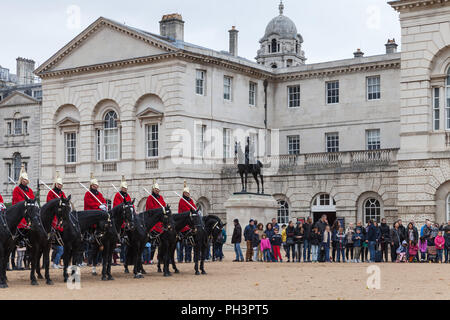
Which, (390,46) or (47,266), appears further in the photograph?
(390,46)

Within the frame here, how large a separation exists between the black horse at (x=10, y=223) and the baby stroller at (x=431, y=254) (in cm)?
1724

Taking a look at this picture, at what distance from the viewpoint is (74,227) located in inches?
Answer: 899

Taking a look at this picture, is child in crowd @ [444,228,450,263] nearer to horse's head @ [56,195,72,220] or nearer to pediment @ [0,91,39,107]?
horse's head @ [56,195,72,220]

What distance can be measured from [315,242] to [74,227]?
13.5 m

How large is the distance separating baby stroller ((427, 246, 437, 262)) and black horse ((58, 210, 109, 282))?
47.9 ft

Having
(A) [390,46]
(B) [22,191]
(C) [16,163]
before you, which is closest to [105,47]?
(A) [390,46]

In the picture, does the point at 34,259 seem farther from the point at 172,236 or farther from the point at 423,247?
the point at 423,247

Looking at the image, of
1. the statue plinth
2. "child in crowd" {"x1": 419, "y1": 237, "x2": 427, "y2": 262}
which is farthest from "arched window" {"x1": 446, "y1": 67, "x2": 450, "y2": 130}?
the statue plinth

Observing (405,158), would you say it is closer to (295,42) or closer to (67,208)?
(67,208)

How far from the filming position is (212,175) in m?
51.1

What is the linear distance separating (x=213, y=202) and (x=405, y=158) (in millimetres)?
15133

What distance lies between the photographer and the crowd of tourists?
33.0m

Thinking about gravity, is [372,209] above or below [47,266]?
above

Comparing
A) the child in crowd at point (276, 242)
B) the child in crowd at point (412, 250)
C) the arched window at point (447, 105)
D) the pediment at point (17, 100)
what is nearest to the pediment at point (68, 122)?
the pediment at point (17, 100)
